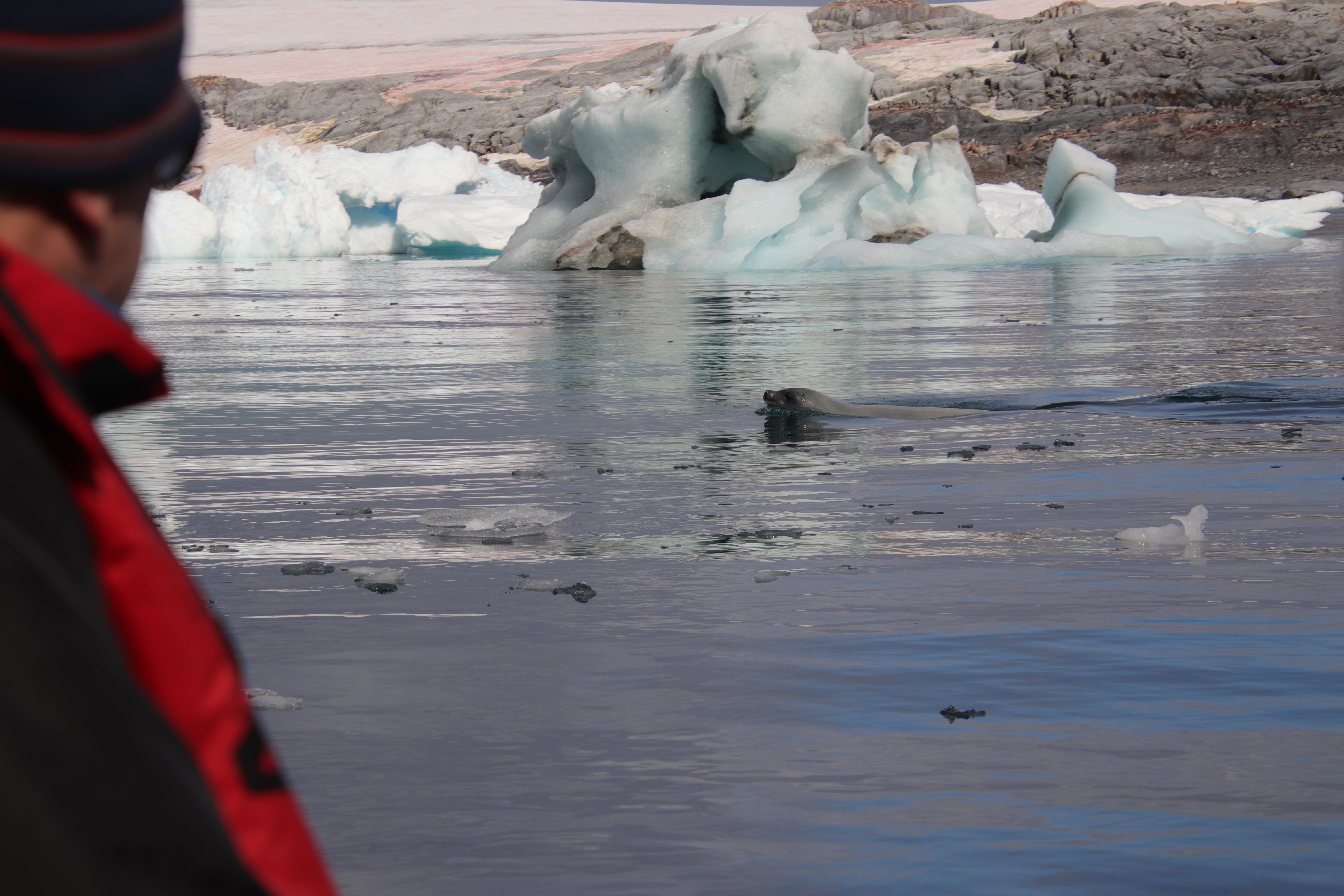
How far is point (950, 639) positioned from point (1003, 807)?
1.08m

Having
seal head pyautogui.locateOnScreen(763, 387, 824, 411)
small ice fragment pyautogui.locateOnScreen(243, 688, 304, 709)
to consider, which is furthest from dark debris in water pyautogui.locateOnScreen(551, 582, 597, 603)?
seal head pyautogui.locateOnScreen(763, 387, 824, 411)

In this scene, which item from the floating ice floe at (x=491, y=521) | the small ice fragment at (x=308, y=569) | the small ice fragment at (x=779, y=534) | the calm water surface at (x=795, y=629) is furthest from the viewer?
the floating ice floe at (x=491, y=521)

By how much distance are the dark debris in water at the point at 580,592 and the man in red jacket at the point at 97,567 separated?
3.35 meters

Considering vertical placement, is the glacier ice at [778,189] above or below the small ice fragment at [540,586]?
above

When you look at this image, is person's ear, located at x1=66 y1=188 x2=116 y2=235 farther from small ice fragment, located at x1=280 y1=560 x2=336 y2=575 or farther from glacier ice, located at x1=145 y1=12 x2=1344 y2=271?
glacier ice, located at x1=145 y1=12 x2=1344 y2=271

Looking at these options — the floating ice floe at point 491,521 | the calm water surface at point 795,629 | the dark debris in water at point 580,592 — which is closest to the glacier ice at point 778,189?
the calm water surface at point 795,629

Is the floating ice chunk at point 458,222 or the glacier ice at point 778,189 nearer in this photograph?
the glacier ice at point 778,189

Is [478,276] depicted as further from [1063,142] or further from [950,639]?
[950,639]

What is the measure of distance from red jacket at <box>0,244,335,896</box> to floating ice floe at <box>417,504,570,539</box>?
14.2ft

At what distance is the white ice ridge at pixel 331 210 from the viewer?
112ft

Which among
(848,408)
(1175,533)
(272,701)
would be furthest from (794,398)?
(272,701)

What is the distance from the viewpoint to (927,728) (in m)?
2.98

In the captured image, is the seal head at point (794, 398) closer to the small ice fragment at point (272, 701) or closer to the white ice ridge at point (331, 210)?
the small ice fragment at point (272, 701)

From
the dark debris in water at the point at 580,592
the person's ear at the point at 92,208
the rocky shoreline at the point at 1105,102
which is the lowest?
the dark debris in water at the point at 580,592
